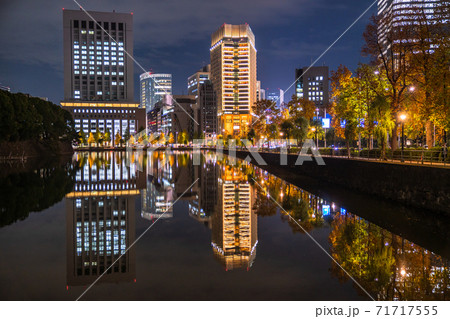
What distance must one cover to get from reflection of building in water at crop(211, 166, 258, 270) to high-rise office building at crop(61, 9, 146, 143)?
167447mm

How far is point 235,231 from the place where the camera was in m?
14.1

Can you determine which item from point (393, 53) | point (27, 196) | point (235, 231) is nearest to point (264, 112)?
point (393, 53)

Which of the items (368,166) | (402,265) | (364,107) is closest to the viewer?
(402,265)

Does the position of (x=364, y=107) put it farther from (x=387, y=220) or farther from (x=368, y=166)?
(x=387, y=220)

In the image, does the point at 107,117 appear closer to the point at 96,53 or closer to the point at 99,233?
the point at 96,53

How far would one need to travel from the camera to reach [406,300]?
7.81 metres

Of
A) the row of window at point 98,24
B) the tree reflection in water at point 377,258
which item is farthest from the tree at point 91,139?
the tree reflection in water at point 377,258

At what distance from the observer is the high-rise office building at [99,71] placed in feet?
589

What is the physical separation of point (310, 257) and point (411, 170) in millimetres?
11074

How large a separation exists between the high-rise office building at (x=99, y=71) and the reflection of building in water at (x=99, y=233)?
164 metres

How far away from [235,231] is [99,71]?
18554 centimetres

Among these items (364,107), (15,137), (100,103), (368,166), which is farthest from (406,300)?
(100,103)

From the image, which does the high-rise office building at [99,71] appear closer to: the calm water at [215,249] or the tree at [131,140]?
the tree at [131,140]

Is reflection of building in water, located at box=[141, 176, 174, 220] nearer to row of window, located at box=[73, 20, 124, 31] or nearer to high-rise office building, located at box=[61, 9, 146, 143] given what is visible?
high-rise office building, located at box=[61, 9, 146, 143]
